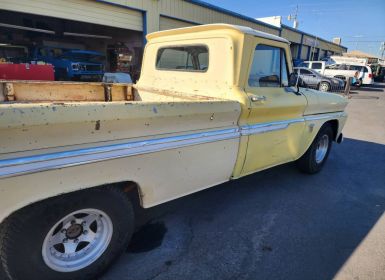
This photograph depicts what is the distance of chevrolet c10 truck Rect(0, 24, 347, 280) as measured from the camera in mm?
1659

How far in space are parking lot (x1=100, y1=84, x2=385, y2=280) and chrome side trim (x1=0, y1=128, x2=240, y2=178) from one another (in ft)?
3.48

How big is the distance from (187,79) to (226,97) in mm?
707

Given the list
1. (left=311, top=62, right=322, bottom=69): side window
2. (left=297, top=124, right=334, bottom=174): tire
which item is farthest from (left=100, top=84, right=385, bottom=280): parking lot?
(left=311, top=62, right=322, bottom=69): side window

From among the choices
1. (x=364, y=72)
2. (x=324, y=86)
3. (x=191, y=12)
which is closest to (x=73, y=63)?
(x=191, y=12)

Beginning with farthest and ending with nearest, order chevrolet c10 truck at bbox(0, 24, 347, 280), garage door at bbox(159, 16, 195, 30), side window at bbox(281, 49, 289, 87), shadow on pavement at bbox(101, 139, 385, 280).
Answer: garage door at bbox(159, 16, 195, 30) → side window at bbox(281, 49, 289, 87) → shadow on pavement at bbox(101, 139, 385, 280) → chevrolet c10 truck at bbox(0, 24, 347, 280)

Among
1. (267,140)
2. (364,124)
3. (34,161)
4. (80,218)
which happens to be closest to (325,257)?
(267,140)

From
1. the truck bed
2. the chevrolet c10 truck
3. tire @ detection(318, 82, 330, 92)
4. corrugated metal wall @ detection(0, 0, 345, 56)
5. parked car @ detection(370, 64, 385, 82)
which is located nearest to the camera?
the truck bed

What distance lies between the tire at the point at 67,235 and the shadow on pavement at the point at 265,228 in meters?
0.27

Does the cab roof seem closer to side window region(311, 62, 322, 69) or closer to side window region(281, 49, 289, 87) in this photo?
side window region(281, 49, 289, 87)

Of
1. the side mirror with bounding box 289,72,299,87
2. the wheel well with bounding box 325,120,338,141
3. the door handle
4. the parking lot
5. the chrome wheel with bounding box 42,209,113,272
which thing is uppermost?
the side mirror with bounding box 289,72,299,87

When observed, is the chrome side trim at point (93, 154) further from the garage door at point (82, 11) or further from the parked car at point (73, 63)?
the parked car at point (73, 63)

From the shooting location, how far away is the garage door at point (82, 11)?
9.38 m

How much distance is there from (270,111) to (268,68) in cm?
53

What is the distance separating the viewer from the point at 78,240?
85.1 inches
